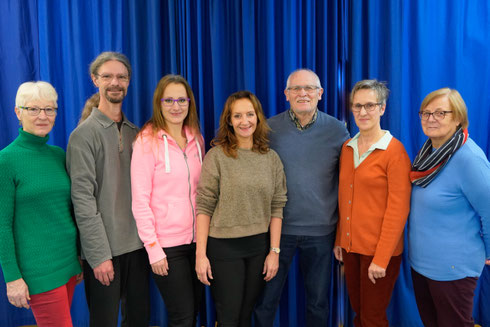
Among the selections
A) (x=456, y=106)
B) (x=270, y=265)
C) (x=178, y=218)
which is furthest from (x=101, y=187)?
(x=456, y=106)

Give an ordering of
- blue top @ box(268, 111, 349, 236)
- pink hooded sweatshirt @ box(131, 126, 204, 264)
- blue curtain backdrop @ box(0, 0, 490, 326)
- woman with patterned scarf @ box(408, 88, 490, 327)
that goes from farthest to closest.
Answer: blue curtain backdrop @ box(0, 0, 490, 326) < blue top @ box(268, 111, 349, 236) < pink hooded sweatshirt @ box(131, 126, 204, 264) < woman with patterned scarf @ box(408, 88, 490, 327)

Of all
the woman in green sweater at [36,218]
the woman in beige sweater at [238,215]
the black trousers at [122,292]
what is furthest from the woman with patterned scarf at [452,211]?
the woman in green sweater at [36,218]

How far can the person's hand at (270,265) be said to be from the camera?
1.59 meters

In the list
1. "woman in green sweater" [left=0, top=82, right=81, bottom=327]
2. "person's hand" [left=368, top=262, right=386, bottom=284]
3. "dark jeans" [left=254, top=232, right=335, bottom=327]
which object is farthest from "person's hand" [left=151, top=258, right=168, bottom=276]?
"person's hand" [left=368, top=262, right=386, bottom=284]

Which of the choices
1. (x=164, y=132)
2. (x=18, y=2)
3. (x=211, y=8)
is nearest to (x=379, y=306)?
(x=164, y=132)

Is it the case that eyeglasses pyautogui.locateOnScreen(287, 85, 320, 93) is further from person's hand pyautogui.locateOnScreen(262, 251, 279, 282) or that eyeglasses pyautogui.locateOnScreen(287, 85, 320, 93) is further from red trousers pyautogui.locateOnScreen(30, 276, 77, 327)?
red trousers pyautogui.locateOnScreen(30, 276, 77, 327)

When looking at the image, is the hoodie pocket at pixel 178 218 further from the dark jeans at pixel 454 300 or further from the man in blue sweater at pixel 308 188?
the dark jeans at pixel 454 300

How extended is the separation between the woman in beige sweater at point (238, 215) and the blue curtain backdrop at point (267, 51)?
60cm

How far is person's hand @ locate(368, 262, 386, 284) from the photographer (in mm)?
1455

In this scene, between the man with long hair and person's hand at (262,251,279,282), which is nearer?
the man with long hair

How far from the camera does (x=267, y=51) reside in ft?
6.83

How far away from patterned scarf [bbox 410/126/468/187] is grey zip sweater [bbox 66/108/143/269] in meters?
1.43

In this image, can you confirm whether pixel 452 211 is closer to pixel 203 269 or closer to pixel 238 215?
pixel 238 215

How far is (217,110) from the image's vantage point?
6.90 ft
